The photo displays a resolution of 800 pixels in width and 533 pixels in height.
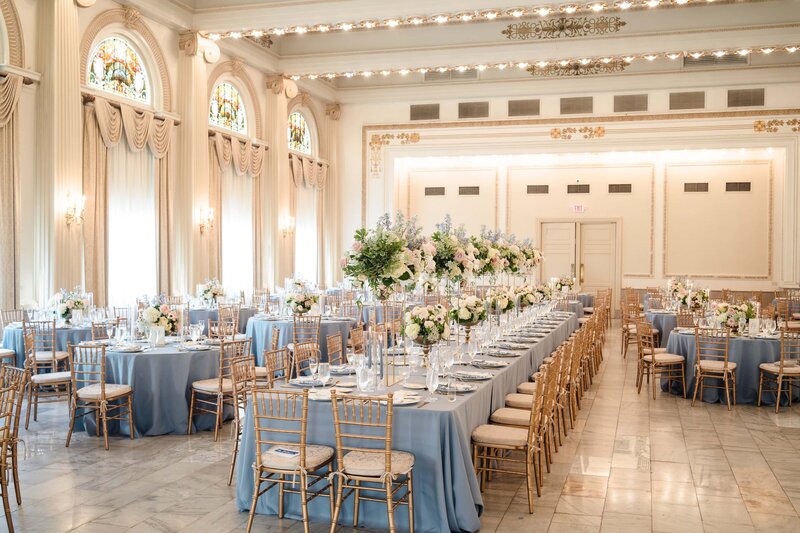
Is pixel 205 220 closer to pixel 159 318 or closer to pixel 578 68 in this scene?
pixel 159 318

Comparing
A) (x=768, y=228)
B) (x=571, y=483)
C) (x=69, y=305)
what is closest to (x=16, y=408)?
(x=571, y=483)

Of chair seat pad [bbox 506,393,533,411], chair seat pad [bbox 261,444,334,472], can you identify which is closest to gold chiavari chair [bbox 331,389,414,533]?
chair seat pad [bbox 261,444,334,472]

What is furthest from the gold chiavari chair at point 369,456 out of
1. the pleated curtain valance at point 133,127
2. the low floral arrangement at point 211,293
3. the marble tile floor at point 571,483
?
the pleated curtain valance at point 133,127

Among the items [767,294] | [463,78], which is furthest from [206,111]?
[767,294]

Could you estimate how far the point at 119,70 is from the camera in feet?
39.8

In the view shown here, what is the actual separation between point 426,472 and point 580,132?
1529 centimetres

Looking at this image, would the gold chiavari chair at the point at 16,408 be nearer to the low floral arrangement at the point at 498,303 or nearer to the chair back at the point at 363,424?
the chair back at the point at 363,424

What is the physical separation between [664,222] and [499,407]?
1420 cm

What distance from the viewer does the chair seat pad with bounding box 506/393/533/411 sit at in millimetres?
6257

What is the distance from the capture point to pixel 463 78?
19.1 metres

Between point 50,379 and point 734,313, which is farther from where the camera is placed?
point 734,313

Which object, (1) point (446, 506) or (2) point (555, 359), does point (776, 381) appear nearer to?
(2) point (555, 359)

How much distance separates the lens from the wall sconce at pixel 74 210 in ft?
35.0

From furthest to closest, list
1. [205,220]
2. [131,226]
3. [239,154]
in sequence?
[239,154] → [205,220] → [131,226]
